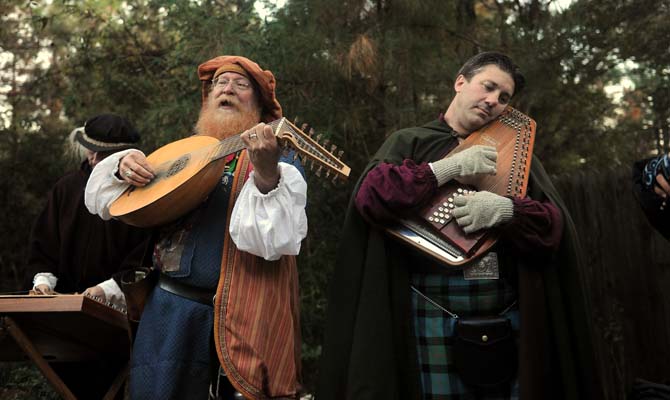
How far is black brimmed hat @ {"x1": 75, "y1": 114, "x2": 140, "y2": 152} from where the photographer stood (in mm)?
4102

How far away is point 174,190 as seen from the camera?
2922 mm

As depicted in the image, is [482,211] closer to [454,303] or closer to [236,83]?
[454,303]

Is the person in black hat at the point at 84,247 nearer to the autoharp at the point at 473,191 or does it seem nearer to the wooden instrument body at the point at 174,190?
the wooden instrument body at the point at 174,190

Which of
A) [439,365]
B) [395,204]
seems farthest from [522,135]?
[439,365]

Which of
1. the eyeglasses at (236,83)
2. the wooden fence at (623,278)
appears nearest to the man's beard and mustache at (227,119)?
the eyeglasses at (236,83)

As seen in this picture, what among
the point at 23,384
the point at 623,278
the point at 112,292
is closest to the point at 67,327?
the point at 112,292

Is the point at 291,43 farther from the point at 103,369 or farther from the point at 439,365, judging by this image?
the point at 439,365

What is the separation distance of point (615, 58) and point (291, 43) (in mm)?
2614

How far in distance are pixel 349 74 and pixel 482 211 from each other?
2.64 meters

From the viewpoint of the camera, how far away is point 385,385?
110 inches

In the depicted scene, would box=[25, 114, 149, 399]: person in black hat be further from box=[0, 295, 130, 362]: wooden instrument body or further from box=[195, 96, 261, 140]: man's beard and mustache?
box=[195, 96, 261, 140]: man's beard and mustache

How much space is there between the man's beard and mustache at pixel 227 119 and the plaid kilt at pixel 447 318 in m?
1.01

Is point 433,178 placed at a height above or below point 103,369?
above

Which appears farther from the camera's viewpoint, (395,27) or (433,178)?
(395,27)
